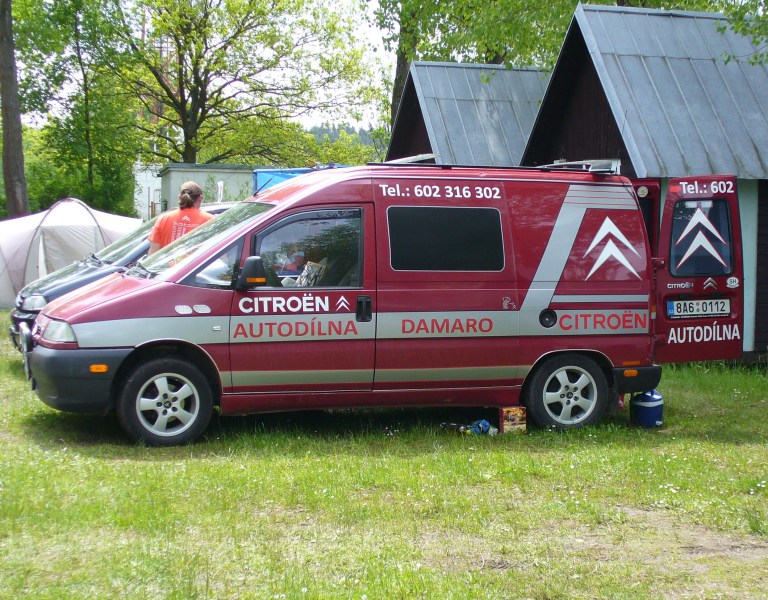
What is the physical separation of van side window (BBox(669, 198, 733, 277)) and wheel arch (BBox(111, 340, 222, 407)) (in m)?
4.34

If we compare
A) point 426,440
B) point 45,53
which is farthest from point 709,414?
point 45,53

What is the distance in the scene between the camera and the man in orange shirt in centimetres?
954

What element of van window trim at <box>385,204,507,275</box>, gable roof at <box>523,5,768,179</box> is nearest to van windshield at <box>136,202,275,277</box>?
van window trim at <box>385,204,507,275</box>

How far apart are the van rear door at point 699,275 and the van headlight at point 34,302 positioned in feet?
20.3

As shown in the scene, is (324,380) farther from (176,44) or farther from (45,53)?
(176,44)

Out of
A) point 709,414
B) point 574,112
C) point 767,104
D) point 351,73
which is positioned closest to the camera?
point 709,414

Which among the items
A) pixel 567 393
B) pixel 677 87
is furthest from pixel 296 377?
pixel 677 87

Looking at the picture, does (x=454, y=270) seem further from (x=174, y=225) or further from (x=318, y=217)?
(x=174, y=225)

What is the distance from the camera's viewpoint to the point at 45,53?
Answer: 30000 millimetres

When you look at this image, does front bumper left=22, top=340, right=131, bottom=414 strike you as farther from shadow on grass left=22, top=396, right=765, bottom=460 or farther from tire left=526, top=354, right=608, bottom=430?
tire left=526, top=354, right=608, bottom=430

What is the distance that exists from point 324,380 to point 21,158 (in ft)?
52.8

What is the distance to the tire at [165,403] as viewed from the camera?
22.8 feet

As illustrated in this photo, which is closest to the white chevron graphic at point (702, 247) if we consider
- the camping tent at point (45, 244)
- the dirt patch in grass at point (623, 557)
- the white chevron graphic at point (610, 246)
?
the white chevron graphic at point (610, 246)

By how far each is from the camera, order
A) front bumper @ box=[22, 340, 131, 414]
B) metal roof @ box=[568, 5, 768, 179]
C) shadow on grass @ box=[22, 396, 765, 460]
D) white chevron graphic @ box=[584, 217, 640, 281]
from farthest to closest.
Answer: metal roof @ box=[568, 5, 768, 179]
white chevron graphic @ box=[584, 217, 640, 281]
shadow on grass @ box=[22, 396, 765, 460]
front bumper @ box=[22, 340, 131, 414]
